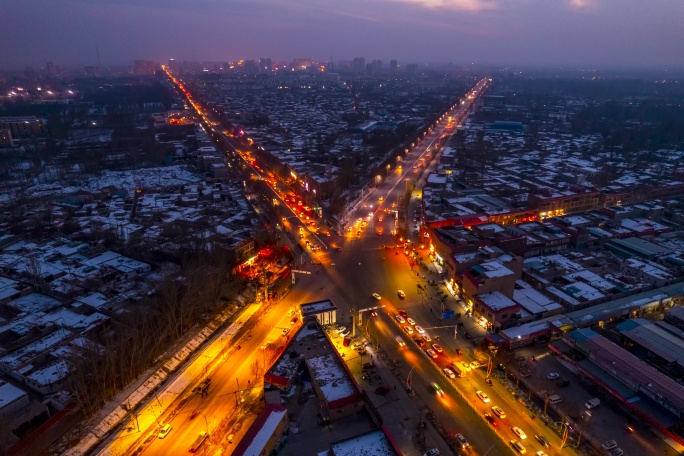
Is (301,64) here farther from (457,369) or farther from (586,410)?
(586,410)

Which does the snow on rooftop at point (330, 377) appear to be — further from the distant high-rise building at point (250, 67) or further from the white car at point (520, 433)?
the distant high-rise building at point (250, 67)

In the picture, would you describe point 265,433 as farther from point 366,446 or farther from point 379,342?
point 379,342

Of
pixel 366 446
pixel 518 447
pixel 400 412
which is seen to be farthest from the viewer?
pixel 400 412

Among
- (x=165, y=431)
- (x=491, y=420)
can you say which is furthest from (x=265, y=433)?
(x=491, y=420)

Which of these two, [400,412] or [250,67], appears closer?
[400,412]

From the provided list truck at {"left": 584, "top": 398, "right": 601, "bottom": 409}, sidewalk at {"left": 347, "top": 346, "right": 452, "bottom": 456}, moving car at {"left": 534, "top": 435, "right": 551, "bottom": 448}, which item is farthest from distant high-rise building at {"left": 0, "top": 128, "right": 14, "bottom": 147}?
truck at {"left": 584, "top": 398, "right": 601, "bottom": 409}

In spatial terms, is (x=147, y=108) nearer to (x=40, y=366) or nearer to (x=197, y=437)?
(x=40, y=366)

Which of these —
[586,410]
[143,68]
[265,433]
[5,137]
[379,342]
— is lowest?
[586,410]

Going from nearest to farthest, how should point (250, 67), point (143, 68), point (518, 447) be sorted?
point (518, 447) → point (143, 68) → point (250, 67)

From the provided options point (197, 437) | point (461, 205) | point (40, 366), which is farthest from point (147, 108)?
point (197, 437)

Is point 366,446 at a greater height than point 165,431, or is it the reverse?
point 366,446
